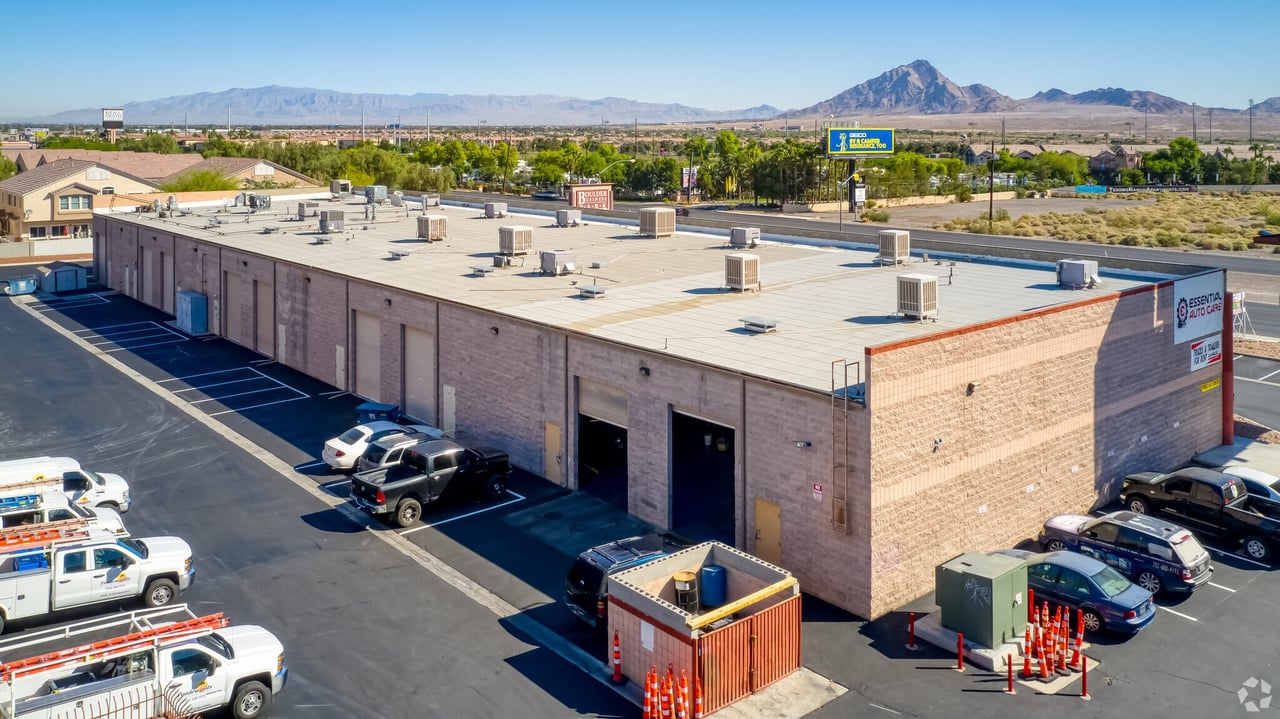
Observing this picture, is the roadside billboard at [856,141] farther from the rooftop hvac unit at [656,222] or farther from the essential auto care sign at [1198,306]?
the essential auto care sign at [1198,306]

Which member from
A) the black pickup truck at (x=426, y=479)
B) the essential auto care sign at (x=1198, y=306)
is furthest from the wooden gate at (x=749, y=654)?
the essential auto care sign at (x=1198, y=306)

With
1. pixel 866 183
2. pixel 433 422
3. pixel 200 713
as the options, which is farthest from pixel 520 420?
pixel 866 183

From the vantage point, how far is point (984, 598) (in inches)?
720

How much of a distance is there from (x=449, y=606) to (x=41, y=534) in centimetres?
845

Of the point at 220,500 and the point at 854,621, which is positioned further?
the point at 220,500

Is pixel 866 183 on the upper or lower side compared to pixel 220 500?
upper

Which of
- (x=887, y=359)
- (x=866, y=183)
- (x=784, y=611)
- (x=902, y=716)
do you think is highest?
(x=866, y=183)

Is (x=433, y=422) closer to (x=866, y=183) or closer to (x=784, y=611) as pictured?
(x=784, y=611)

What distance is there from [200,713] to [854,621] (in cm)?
1157

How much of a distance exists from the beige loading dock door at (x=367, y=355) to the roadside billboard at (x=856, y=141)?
58.2 m

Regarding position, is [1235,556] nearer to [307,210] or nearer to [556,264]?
[556,264]

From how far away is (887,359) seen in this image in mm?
19719

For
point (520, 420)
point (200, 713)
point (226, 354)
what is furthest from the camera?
point (226, 354)

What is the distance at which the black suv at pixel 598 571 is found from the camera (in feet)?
62.0
